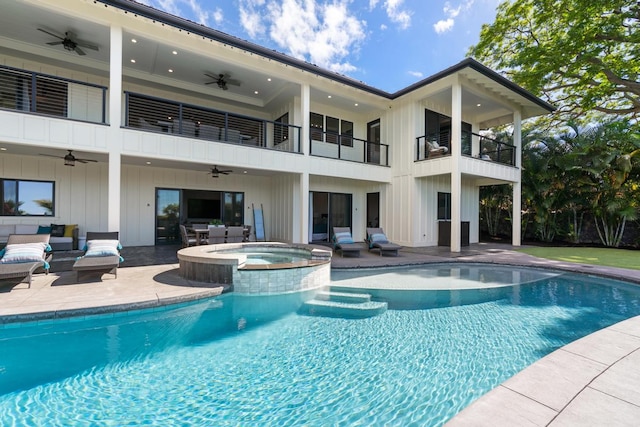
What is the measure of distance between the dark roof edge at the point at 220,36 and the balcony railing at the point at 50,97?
9.46 feet

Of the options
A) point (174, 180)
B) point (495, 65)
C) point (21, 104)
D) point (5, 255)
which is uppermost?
point (495, 65)

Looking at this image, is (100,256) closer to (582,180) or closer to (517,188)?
(517,188)

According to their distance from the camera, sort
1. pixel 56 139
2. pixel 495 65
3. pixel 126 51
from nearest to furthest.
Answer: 1. pixel 56 139
2. pixel 126 51
3. pixel 495 65

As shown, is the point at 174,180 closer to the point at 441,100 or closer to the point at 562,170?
the point at 441,100

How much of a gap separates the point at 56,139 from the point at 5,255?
2.90m

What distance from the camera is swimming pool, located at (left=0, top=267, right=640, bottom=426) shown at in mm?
2699

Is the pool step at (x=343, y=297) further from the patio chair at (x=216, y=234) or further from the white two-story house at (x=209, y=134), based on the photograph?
the patio chair at (x=216, y=234)

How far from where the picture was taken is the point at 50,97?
986 cm

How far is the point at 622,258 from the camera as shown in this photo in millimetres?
10359

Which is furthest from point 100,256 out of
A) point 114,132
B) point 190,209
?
point 190,209

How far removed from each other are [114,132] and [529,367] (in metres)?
9.58

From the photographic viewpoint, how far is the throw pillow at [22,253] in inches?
228

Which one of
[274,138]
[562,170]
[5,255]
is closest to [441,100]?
[562,170]

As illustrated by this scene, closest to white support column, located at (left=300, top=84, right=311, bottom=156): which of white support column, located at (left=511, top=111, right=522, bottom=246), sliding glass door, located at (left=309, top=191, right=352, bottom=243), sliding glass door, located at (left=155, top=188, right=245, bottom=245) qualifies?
sliding glass door, located at (left=309, top=191, right=352, bottom=243)
